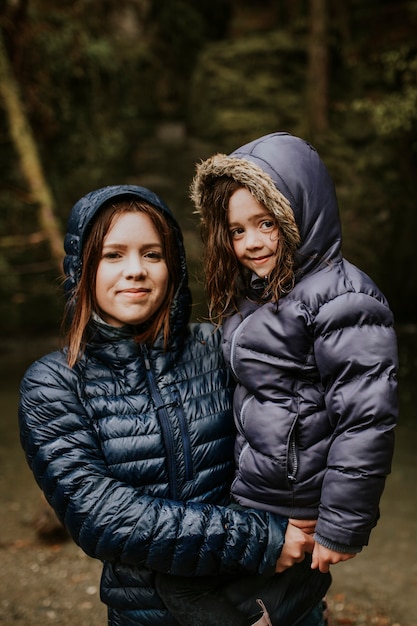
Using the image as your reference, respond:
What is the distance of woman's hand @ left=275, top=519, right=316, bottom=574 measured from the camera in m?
1.79

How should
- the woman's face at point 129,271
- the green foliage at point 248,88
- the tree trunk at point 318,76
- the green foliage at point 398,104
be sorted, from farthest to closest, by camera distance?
1. the green foliage at point 248,88
2. the tree trunk at point 318,76
3. the green foliage at point 398,104
4. the woman's face at point 129,271

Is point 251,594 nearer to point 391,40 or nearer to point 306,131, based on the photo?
point 306,131

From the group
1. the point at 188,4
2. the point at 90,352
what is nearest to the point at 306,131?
the point at 188,4

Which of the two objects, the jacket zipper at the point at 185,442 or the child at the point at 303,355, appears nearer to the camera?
the child at the point at 303,355

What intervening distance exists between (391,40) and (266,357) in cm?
827

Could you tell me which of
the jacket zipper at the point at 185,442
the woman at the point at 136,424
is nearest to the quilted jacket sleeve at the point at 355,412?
the woman at the point at 136,424

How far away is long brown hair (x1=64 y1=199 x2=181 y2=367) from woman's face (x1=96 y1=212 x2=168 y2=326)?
0.02 m

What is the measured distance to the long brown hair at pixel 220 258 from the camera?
198 centimetres

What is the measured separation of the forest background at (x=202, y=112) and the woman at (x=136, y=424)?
139 inches

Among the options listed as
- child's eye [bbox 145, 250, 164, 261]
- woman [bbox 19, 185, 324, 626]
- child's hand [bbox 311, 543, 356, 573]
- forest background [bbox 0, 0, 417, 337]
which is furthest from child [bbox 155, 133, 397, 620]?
forest background [bbox 0, 0, 417, 337]

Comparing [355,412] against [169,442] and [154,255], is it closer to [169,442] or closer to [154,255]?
[169,442]

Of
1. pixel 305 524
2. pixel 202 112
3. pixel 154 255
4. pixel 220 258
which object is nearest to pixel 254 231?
pixel 220 258

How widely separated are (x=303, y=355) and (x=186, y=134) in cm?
913

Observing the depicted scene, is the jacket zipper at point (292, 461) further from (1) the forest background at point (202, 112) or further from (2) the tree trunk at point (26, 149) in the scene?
(1) the forest background at point (202, 112)
